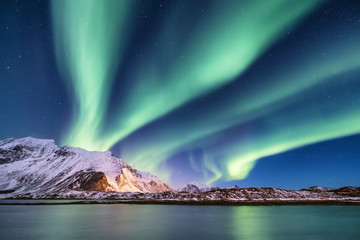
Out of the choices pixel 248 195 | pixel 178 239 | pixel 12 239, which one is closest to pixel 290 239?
pixel 178 239

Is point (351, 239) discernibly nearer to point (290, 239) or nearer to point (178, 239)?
point (290, 239)

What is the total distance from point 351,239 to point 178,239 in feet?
51.3

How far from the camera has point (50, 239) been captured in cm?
2433

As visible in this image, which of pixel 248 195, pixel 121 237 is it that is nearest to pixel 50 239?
pixel 121 237

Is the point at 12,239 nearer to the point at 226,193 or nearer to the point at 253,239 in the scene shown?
the point at 253,239

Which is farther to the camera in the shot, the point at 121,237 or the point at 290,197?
the point at 290,197

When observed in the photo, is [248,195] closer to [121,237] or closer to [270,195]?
[270,195]

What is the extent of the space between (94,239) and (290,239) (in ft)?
57.0

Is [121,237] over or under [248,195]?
under

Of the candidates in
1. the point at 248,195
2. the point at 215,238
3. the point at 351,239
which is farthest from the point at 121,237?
the point at 248,195

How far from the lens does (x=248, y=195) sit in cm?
13088

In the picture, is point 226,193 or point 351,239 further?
point 226,193

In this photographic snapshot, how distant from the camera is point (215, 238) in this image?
24344 mm

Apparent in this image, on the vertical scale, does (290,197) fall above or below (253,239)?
above
